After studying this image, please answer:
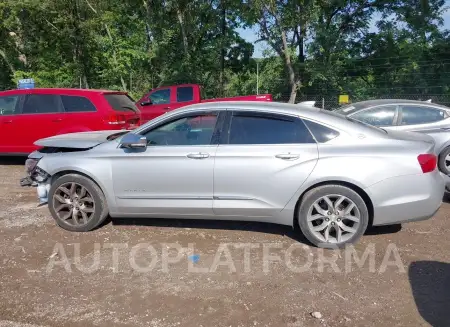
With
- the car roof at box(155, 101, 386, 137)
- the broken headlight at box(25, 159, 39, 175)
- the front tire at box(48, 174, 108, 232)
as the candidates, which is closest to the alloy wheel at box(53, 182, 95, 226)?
the front tire at box(48, 174, 108, 232)

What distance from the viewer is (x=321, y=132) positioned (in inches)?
169

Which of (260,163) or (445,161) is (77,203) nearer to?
(260,163)

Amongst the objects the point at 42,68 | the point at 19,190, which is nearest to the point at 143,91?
the point at 42,68

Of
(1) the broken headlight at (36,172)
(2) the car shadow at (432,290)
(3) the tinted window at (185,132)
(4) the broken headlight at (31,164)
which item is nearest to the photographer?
(2) the car shadow at (432,290)

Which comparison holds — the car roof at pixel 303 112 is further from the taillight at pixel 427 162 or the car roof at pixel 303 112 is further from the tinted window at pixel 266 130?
the taillight at pixel 427 162

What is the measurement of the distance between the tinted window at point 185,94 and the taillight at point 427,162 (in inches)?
354

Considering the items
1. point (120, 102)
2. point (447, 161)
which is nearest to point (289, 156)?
point (447, 161)

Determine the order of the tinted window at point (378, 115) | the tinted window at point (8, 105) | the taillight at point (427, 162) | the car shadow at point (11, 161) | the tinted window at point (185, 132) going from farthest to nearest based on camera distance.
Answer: the car shadow at point (11, 161)
the tinted window at point (8, 105)
the tinted window at point (378, 115)
the tinted window at point (185, 132)
the taillight at point (427, 162)

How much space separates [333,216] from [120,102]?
19.7ft

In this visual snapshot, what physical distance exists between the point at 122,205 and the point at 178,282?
1406 millimetres

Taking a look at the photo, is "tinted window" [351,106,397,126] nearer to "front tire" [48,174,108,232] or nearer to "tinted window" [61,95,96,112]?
"front tire" [48,174,108,232]

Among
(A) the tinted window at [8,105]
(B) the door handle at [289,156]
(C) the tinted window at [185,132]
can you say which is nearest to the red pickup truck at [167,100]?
(A) the tinted window at [8,105]

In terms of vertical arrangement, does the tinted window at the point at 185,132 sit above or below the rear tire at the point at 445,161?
above

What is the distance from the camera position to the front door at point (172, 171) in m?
4.41
